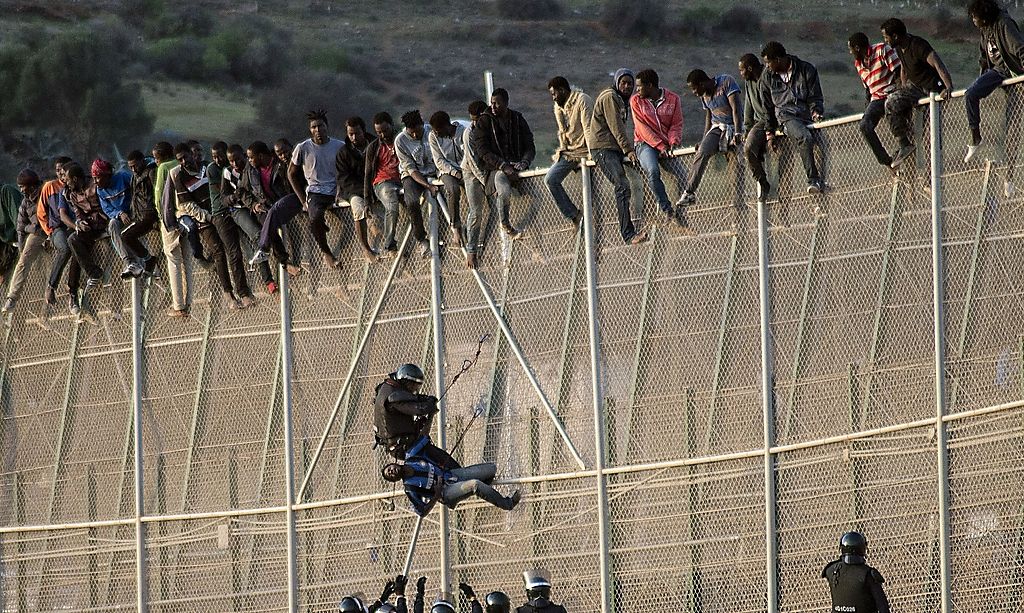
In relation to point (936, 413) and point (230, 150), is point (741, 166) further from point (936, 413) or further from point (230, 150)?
point (230, 150)

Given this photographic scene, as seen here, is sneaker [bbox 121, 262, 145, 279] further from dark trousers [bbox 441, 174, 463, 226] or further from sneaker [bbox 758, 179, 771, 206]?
sneaker [bbox 758, 179, 771, 206]

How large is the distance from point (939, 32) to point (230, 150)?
63360 millimetres

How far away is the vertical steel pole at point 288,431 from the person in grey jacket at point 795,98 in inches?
269

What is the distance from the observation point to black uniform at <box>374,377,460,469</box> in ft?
68.2

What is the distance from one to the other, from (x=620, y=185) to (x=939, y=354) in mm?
3998

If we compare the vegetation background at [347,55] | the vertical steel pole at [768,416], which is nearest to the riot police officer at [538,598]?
the vertical steel pole at [768,416]

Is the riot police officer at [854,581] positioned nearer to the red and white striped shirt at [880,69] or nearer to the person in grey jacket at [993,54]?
the person in grey jacket at [993,54]

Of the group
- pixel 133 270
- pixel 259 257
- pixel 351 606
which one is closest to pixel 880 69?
pixel 351 606

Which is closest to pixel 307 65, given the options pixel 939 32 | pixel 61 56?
pixel 61 56

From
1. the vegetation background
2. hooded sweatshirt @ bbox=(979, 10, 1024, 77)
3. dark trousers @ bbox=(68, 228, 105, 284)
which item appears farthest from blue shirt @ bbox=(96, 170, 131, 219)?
the vegetation background

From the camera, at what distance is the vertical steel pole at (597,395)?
2095cm

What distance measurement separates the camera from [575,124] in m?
21.4

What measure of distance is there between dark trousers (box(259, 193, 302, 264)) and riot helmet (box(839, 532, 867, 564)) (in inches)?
334

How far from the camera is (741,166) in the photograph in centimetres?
2030
